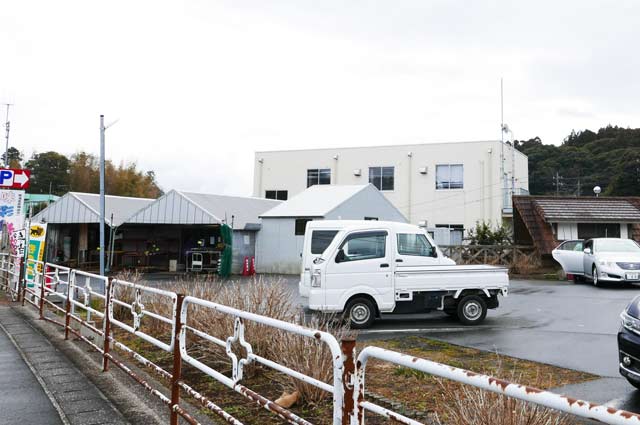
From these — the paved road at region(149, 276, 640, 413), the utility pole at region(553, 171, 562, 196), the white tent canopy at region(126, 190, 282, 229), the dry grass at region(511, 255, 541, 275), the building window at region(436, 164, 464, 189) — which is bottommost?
the paved road at region(149, 276, 640, 413)

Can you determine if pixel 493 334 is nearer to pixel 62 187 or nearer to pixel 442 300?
pixel 442 300

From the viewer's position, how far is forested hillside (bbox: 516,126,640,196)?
58.5 m

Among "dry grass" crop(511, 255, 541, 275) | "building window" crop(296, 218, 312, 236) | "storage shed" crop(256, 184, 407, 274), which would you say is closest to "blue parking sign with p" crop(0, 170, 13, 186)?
"storage shed" crop(256, 184, 407, 274)

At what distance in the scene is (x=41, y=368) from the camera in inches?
255

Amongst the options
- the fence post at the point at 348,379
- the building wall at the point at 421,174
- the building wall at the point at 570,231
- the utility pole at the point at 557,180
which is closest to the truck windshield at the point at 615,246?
the building wall at the point at 570,231

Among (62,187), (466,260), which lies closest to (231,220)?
(466,260)

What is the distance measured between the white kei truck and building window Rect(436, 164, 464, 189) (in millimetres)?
28109

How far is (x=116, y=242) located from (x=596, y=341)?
2652cm

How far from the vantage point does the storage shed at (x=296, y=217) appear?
24428mm

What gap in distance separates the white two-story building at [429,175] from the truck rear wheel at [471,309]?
26.3 metres

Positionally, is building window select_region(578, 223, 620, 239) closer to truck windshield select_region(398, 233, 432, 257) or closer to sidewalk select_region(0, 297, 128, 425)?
truck windshield select_region(398, 233, 432, 257)

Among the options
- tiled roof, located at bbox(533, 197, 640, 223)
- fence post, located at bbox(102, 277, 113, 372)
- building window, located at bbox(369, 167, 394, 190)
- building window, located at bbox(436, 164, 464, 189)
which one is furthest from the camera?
building window, located at bbox(369, 167, 394, 190)

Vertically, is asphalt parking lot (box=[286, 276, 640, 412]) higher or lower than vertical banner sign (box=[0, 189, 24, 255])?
lower

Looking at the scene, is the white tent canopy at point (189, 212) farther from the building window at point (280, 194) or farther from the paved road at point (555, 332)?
the building window at point (280, 194)
